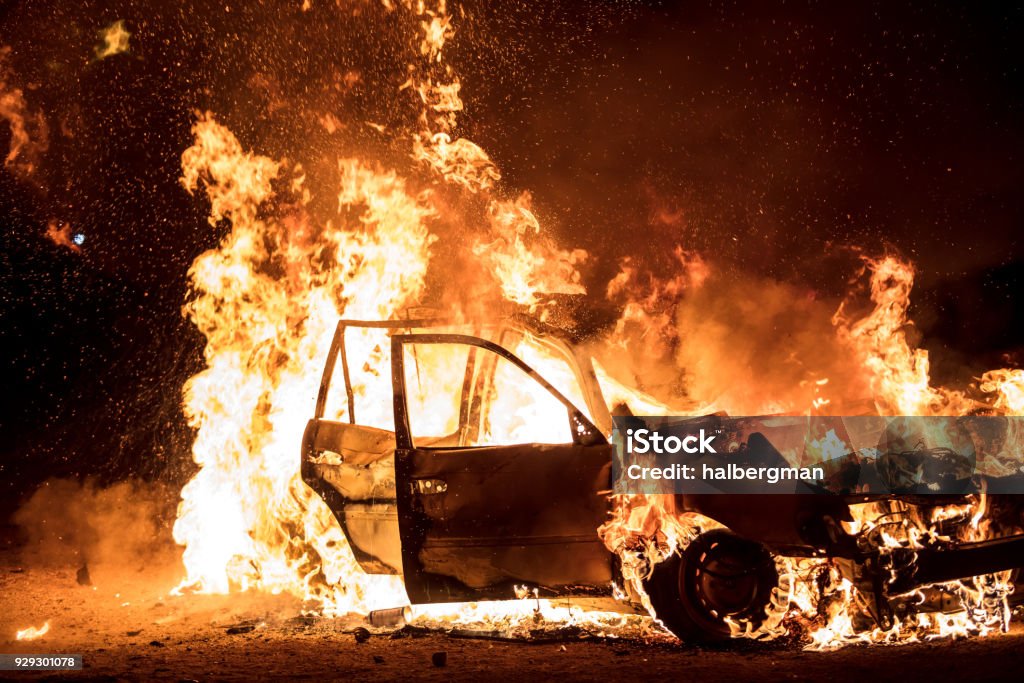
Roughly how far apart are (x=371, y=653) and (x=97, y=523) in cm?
565

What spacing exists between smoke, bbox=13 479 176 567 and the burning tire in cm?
590

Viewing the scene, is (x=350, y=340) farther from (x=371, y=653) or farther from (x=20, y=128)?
(x=20, y=128)

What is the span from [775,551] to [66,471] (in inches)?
425

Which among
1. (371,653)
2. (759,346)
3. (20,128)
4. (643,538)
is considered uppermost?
(20,128)

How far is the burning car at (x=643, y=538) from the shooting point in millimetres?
4816

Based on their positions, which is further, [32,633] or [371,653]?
[32,633]

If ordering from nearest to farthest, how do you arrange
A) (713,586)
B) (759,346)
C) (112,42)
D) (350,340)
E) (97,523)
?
(713,586), (350,340), (97,523), (112,42), (759,346)

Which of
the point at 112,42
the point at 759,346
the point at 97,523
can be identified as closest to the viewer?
the point at 97,523

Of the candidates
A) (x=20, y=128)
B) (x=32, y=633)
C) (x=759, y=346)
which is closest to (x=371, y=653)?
(x=32, y=633)

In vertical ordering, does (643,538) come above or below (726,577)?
above

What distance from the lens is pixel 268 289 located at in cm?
800

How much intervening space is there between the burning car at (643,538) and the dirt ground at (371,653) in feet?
0.90

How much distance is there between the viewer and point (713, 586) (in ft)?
16.1

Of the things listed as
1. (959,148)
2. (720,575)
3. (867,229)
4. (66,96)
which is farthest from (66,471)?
(959,148)
